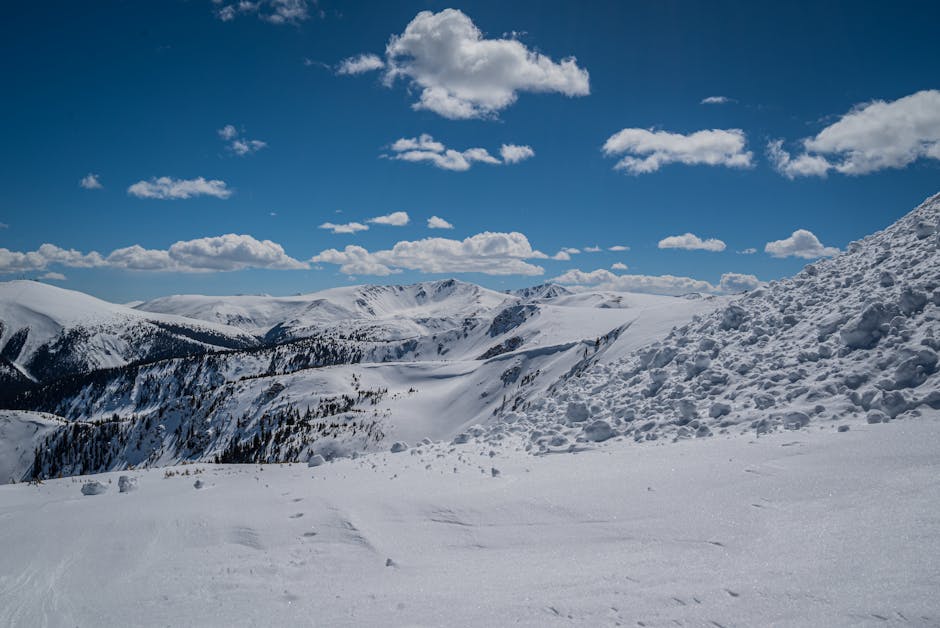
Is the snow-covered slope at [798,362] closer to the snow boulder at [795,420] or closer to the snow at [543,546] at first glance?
the snow boulder at [795,420]

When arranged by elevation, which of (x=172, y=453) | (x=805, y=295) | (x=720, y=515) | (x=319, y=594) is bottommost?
(x=172, y=453)

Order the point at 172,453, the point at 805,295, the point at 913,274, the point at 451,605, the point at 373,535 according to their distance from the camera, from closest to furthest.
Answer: the point at 451,605, the point at 373,535, the point at 913,274, the point at 805,295, the point at 172,453

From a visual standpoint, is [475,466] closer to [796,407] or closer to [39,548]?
[796,407]

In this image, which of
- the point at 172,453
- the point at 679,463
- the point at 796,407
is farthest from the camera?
the point at 172,453

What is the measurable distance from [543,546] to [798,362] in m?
12.2

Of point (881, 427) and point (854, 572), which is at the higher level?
point (881, 427)

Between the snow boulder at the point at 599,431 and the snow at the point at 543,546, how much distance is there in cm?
337

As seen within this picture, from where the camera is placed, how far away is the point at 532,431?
58.4ft

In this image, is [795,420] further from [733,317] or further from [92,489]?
[92,489]

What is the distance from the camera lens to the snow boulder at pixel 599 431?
15.3m

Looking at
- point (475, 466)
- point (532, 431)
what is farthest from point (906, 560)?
point (532, 431)

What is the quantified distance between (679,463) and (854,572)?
5071 mm

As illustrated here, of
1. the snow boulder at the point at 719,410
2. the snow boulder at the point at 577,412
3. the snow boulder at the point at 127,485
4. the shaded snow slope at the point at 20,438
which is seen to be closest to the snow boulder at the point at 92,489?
the snow boulder at the point at 127,485

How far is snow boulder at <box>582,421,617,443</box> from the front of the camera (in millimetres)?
15281
